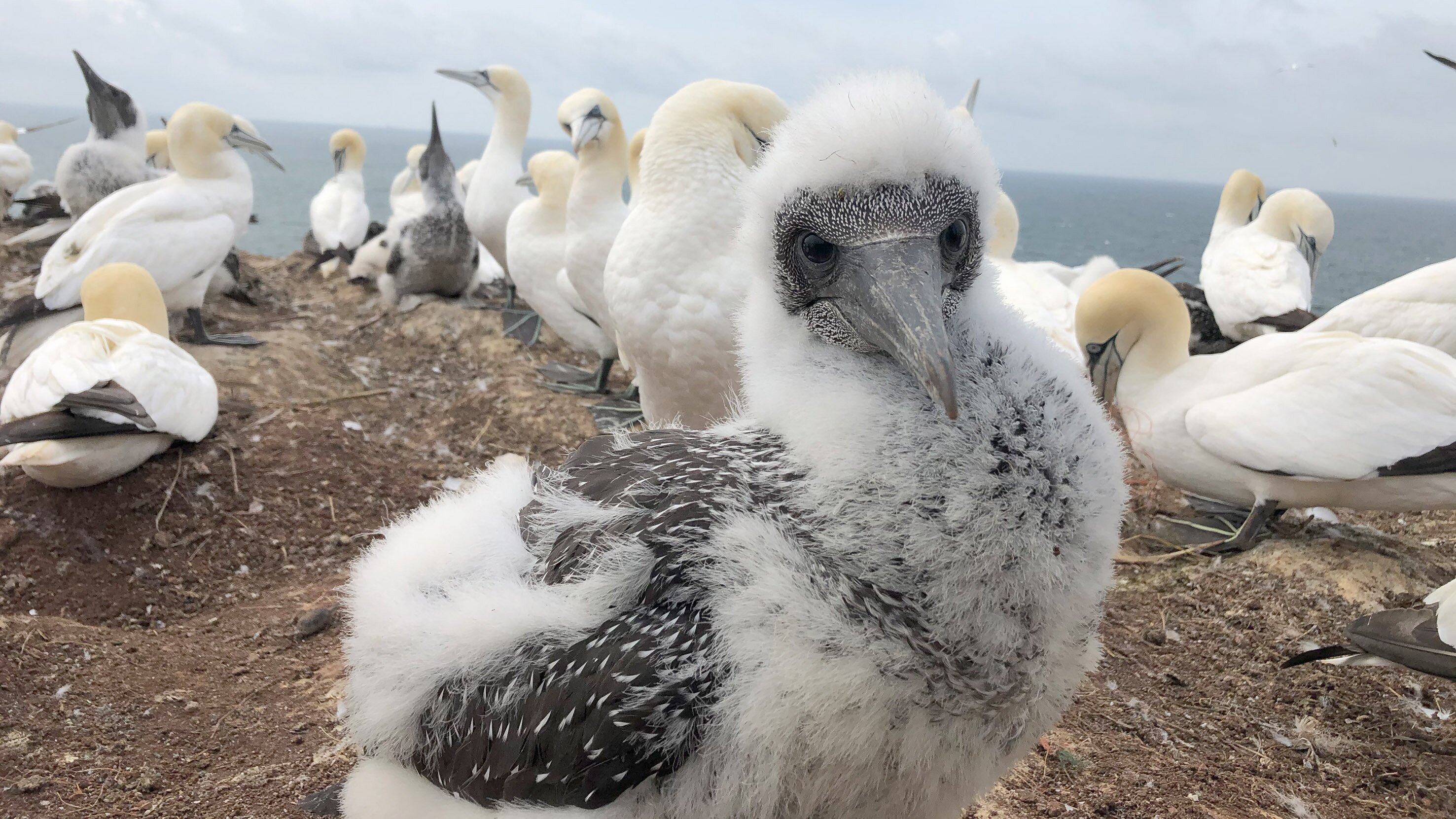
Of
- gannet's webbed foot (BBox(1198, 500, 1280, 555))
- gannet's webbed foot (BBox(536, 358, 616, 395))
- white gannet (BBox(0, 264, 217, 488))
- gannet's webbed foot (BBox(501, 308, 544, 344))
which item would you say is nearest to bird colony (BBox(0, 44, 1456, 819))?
gannet's webbed foot (BBox(1198, 500, 1280, 555))

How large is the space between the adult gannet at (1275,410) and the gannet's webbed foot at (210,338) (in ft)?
16.8

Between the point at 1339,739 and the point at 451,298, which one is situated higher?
the point at 1339,739

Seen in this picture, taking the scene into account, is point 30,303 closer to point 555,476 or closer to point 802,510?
point 555,476

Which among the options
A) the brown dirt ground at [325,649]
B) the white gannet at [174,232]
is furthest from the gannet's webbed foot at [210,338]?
the brown dirt ground at [325,649]

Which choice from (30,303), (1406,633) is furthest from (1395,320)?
(30,303)

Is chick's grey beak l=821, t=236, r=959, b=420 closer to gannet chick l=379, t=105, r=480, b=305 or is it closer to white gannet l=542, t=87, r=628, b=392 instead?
white gannet l=542, t=87, r=628, b=392

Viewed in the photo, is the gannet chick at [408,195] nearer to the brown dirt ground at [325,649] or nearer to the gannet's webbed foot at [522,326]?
the gannet's webbed foot at [522,326]

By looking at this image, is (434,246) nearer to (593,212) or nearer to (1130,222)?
→ (593,212)

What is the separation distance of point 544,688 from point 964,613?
25.7 inches

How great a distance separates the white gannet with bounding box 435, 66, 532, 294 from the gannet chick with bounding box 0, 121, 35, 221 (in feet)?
15.9

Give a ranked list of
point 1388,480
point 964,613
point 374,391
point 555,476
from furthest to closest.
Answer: point 374,391 → point 1388,480 → point 555,476 → point 964,613

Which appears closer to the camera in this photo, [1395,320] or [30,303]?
[1395,320]

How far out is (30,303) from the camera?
499 cm

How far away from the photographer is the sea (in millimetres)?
5723
